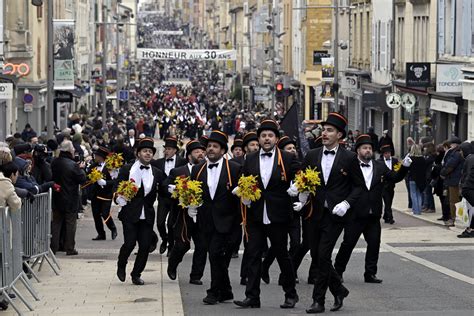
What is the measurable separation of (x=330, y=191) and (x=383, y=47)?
141 ft

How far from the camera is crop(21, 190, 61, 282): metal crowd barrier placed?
15.9m

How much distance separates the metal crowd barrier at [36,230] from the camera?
1592 centimetres

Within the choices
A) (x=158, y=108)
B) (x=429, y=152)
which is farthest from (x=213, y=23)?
(x=429, y=152)

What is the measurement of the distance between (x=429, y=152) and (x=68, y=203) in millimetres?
11129

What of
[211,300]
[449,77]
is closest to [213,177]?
[211,300]

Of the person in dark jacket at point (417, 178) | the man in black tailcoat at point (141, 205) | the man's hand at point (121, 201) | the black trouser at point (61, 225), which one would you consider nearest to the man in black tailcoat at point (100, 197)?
the black trouser at point (61, 225)

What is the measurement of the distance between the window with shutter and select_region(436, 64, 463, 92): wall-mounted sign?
573 inches

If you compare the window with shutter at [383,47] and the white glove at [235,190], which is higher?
the window with shutter at [383,47]

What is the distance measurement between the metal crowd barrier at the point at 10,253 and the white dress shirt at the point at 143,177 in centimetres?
199

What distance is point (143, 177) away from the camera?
16000 mm

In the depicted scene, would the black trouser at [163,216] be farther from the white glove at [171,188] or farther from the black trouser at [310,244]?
the black trouser at [310,244]

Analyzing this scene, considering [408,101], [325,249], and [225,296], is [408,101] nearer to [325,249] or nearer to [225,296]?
[225,296]

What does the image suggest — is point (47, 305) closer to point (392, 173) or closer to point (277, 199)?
point (277, 199)

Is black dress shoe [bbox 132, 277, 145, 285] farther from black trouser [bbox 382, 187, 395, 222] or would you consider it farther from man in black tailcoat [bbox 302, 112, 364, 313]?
black trouser [bbox 382, 187, 395, 222]
